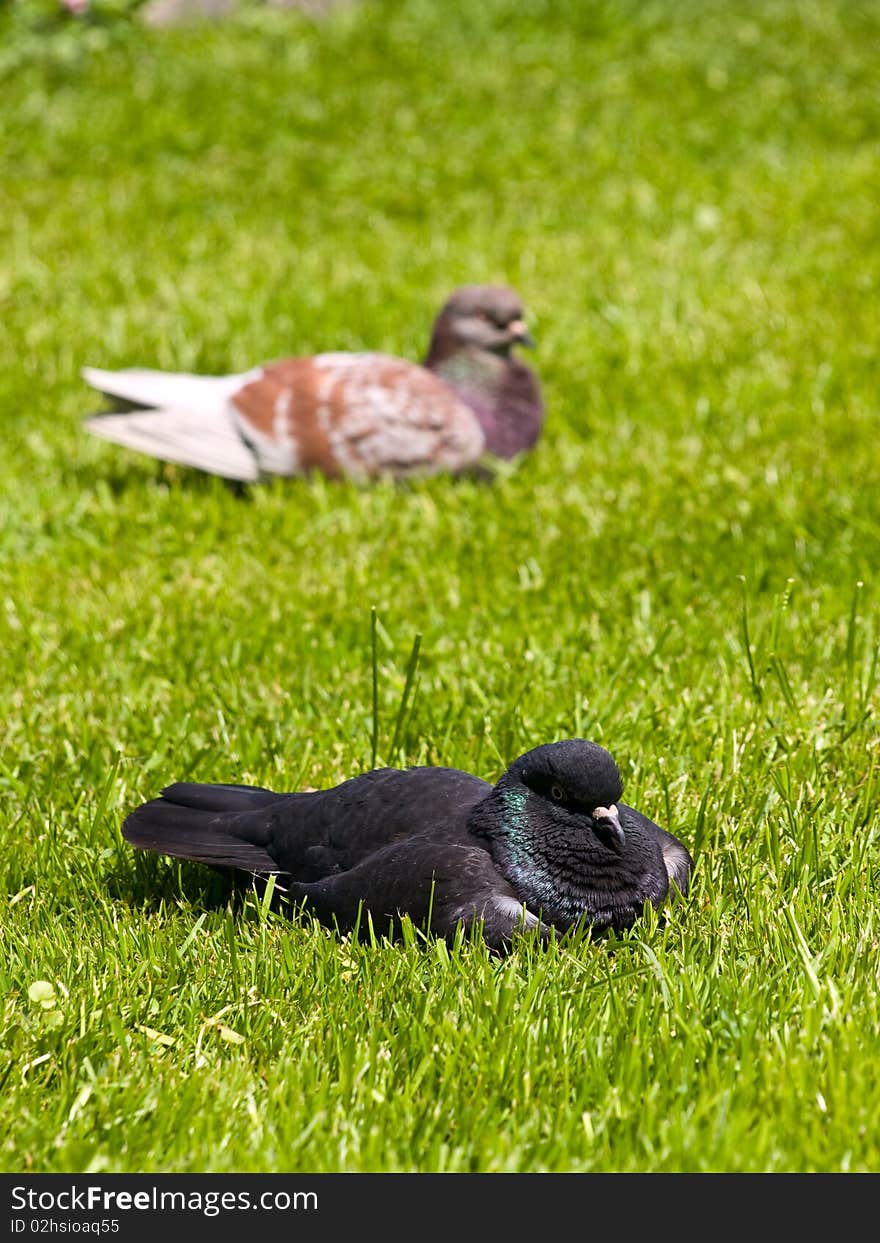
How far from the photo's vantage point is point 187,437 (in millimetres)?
6062

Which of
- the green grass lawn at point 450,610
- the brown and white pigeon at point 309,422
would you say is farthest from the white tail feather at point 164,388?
the green grass lawn at point 450,610

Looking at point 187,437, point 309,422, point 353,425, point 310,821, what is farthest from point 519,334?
point 310,821

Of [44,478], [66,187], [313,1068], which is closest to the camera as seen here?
[313,1068]

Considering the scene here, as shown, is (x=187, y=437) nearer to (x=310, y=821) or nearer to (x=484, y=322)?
(x=484, y=322)

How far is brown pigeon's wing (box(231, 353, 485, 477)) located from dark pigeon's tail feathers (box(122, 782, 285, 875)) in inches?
109

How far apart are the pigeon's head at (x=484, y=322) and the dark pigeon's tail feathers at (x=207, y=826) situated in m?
3.43

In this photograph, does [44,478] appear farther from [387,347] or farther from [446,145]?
[446,145]

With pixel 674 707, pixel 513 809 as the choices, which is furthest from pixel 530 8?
pixel 513 809

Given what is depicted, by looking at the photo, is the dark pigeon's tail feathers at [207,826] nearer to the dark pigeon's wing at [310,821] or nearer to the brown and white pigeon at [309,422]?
the dark pigeon's wing at [310,821]

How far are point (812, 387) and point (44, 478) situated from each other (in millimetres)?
3422

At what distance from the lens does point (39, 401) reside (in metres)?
7.07

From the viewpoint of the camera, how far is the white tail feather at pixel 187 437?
6.04 metres

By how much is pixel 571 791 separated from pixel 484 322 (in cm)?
384

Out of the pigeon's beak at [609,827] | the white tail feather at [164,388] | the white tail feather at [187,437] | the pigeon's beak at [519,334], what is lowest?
the pigeon's beak at [609,827]
